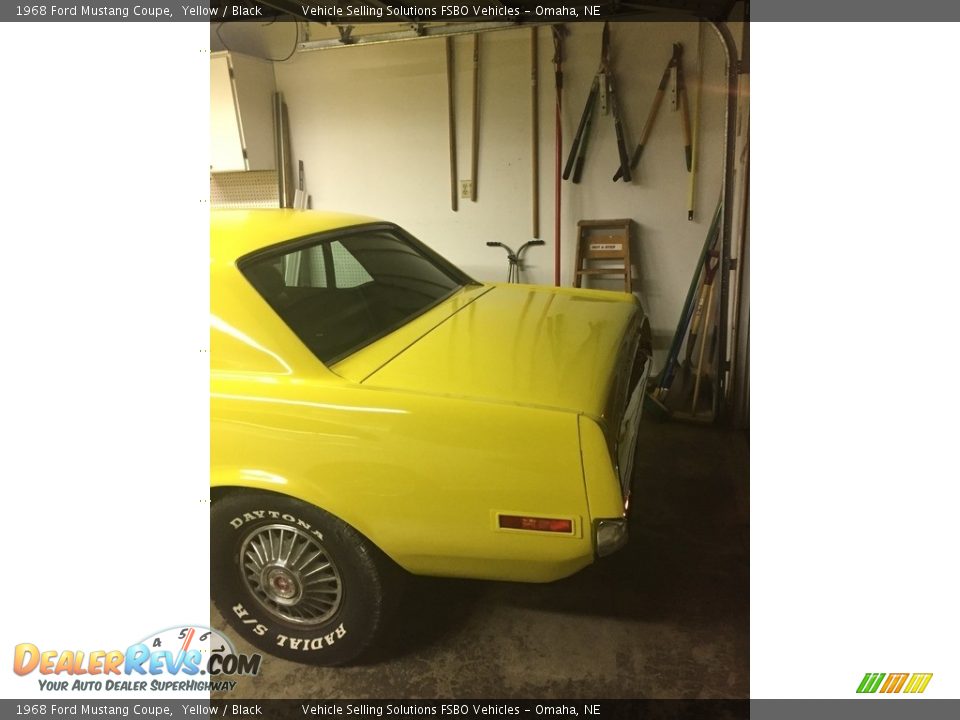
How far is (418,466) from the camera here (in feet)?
4.33

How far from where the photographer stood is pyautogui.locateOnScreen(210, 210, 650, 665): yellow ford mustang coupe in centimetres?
129

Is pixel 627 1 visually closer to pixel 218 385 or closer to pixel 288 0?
pixel 288 0

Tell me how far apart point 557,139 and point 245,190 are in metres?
1.51

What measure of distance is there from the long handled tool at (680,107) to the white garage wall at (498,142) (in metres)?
0.03

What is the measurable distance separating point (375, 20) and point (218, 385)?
1932mm

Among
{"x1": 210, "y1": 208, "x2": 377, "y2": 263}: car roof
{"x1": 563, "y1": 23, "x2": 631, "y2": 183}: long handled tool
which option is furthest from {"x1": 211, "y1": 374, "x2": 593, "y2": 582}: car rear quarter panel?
{"x1": 563, "y1": 23, "x2": 631, "y2": 183}: long handled tool

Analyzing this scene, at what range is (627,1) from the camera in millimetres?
2221

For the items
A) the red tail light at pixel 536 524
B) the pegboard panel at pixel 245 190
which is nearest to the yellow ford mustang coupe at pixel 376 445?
the red tail light at pixel 536 524

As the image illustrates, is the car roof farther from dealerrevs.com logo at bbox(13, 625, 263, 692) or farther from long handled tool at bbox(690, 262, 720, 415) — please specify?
long handled tool at bbox(690, 262, 720, 415)

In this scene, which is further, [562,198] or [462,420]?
[562,198]

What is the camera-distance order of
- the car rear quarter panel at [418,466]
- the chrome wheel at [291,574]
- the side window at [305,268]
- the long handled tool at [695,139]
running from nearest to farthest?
the car rear quarter panel at [418,466] < the chrome wheel at [291,574] < the side window at [305,268] < the long handled tool at [695,139]

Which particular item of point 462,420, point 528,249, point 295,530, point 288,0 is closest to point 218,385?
point 295,530
